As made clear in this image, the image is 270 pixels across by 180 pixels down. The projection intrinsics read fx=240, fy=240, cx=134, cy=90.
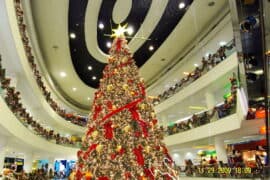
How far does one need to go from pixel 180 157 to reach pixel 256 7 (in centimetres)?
1638

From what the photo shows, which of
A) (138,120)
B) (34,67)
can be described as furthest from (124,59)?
(34,67)

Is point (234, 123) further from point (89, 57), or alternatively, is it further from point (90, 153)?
point (89, 57)

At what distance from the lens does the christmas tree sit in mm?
4246

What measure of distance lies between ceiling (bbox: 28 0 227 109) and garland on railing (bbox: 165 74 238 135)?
4.10 meters

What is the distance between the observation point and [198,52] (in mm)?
14781

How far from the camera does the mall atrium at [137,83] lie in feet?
15.1

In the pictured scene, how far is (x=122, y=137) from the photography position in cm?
445

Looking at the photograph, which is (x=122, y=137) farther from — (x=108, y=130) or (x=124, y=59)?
(x=124, y=59)

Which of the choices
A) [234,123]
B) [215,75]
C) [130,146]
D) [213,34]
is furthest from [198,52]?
[130,146]

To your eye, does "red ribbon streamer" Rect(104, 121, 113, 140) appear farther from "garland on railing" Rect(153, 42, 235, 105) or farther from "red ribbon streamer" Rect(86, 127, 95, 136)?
"garland on railing" Rect(153, 42, 235, 105)

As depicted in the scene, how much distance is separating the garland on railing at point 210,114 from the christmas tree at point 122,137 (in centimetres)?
546

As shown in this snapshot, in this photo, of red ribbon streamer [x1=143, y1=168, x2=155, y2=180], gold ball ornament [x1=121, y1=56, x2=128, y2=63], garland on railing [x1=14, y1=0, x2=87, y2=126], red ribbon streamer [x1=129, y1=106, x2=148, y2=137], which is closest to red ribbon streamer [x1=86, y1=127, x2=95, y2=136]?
red ribbon streamer [x1=129, y1=106, x2=148, y2=137]

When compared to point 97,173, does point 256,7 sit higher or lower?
higher

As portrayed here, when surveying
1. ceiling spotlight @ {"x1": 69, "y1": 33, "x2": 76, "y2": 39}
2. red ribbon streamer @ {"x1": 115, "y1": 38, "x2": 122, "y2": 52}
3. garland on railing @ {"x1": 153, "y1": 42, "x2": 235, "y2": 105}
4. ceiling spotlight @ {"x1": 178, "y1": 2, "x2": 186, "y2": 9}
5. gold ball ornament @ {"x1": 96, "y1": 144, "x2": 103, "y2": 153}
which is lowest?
gold ball ornament @ {"x1": 96, "y1": 144, "x2": 103, "y2": 153}
